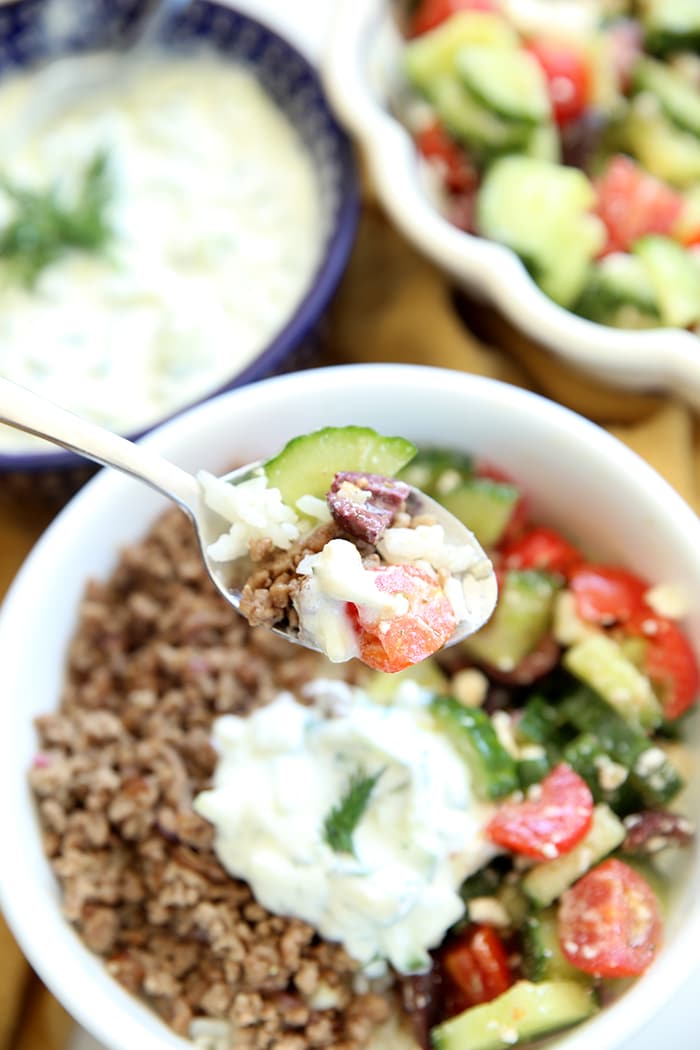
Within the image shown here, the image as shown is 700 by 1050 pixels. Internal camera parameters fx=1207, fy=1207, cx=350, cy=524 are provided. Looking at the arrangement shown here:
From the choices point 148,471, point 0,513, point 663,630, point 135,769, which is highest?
point 148,471

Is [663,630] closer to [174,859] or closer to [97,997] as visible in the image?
[174,859]

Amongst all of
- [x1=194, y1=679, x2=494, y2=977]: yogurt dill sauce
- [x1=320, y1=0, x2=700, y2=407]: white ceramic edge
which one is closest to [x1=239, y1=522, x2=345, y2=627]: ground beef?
[x1=194, y1=679, x2=494, y2=977]: yogurt dill sauce

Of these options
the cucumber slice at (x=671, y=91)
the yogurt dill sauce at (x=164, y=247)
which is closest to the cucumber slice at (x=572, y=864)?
the yogurt dill sauce at (x=164, y=247)

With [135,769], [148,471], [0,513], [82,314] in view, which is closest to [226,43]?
[82,314]

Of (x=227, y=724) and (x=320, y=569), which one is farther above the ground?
(x=320, y=569)

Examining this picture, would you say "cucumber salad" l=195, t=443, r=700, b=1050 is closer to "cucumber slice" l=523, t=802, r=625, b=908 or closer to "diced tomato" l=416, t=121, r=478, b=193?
"cucumber slice" l=523, t=802, r=625, b=908

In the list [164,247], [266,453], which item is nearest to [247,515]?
[266,453]
